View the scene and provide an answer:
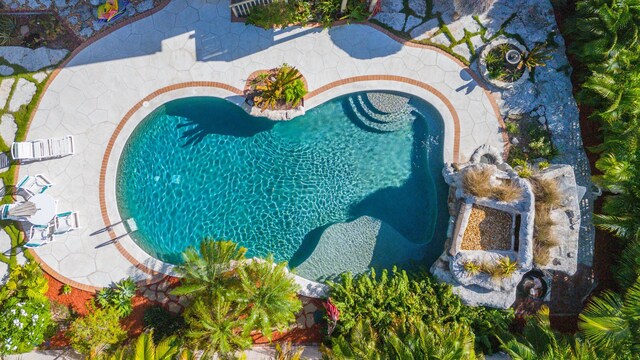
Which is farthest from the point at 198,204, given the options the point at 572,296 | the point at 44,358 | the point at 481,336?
the point at 572,296

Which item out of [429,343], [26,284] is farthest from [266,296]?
[26,284]

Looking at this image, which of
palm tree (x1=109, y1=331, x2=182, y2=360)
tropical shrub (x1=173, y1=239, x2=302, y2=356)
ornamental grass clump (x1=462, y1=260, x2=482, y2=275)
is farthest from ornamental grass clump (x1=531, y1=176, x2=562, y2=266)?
palm tree (x1=109, y1=331, x2=182, y2=360)

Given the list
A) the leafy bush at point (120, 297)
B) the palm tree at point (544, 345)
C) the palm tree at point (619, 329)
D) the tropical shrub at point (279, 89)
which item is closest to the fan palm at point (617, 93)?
the palm tree at point (619, 329)

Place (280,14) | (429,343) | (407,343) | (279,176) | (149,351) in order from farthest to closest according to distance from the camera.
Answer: (279,176)
(280,14)
(407,343)
(429,343)
(149,351)

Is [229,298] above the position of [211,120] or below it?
below

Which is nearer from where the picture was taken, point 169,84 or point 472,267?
point 472,267

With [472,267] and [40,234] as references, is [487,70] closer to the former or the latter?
[472,267]
